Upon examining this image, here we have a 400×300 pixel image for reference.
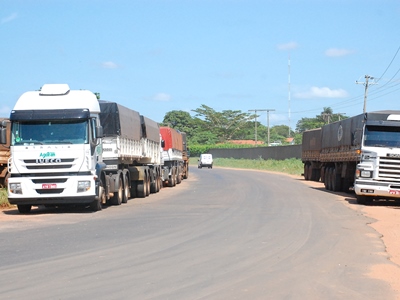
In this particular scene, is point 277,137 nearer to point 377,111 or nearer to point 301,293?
point 377,111

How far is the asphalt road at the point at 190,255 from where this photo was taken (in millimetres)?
8680

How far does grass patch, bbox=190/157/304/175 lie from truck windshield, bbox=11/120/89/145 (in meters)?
42.1

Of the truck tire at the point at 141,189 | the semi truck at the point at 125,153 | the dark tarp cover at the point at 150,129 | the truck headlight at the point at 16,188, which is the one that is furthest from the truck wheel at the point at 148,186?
the truck headlight at the point at 16,188

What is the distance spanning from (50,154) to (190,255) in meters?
8.90

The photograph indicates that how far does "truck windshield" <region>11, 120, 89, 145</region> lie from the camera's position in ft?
63.6

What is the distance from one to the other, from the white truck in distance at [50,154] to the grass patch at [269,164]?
138 feet

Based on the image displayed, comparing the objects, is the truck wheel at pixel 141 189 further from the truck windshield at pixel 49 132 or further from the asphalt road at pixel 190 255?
the truck windshield at pixel 49 132

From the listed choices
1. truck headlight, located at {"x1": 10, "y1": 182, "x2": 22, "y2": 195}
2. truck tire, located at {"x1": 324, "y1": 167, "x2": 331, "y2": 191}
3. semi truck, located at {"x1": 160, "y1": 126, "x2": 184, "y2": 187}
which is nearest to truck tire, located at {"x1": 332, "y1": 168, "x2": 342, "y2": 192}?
truck tire, located at {"x1": 324, "y1": 167, "x2": 331, "y2": 191}

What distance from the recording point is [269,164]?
3105 inches

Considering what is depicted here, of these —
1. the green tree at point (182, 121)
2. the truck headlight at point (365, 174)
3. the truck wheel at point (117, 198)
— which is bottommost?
the truck wheel at point (117, 198)

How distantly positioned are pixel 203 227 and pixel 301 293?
24.7 feet

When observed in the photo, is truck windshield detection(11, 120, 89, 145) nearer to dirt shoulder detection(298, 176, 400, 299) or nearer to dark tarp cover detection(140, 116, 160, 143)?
dirt shoulder detection(298, 176, 400, 299)

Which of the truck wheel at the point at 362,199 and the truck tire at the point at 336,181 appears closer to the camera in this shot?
the truck wheel at the point at 362,199

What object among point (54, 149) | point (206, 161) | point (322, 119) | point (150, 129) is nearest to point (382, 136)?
point (150, 129)
